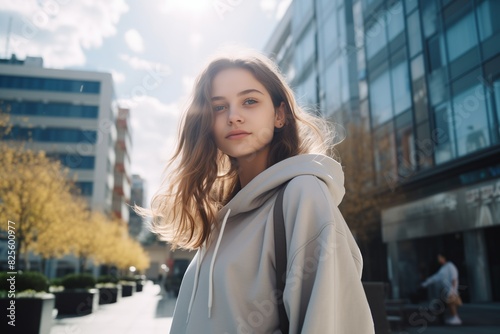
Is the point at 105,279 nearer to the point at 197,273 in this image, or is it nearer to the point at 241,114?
the point at 197,273

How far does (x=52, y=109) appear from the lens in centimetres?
5228

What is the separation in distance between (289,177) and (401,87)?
2054 cm

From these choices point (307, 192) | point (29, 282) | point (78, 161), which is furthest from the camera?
point (78, 161)

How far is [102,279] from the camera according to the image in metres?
26.1

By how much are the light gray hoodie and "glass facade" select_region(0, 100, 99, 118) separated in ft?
182

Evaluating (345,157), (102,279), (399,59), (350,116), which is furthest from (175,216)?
(102,279)

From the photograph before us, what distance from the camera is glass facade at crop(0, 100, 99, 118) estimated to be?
168ft

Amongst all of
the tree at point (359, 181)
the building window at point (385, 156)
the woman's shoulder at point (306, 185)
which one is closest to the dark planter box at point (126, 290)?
the tree at point (359, 181)

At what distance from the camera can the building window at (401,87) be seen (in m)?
20.1

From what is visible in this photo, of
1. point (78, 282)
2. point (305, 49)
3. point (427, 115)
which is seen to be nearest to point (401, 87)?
point (427, 115)

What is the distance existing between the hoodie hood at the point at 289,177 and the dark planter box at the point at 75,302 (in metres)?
16.7

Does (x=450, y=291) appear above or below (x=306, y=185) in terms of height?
below

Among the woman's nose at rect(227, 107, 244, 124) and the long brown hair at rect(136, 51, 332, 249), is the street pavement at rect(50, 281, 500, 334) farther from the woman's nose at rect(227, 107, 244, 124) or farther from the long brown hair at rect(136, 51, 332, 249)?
the woman's nose at rect(227, 107, 244, 124)

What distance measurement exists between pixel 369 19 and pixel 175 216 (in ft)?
75.6
